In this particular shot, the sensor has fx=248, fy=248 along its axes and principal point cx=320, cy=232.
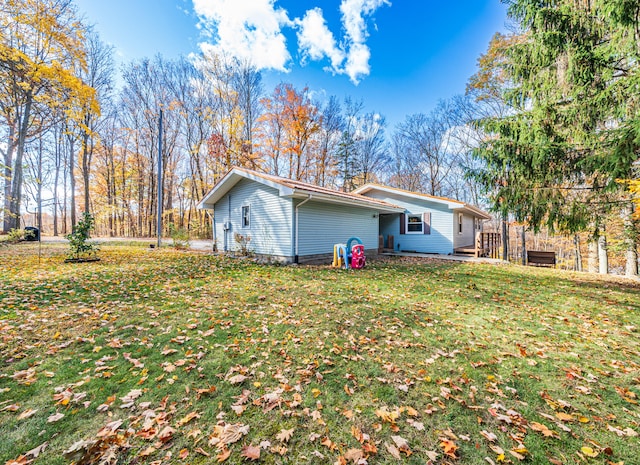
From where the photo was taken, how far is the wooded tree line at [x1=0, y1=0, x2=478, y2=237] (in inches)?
790

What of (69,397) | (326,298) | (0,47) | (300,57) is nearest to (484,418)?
(326,298)

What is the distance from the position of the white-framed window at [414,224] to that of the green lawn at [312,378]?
908cm

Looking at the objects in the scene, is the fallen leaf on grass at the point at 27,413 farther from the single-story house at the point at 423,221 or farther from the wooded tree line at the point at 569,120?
the single-story house at the point at 423,221

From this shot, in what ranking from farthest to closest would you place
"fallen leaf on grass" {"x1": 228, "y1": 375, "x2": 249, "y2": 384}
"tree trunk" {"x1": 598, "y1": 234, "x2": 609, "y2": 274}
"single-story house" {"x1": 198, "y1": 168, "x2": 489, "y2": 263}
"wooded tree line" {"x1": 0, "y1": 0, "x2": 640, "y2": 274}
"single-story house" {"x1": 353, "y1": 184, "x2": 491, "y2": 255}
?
"single-story house" {"x1": 353, "y1": 184, "x2": 491, "y2": 255}
"tree trunk" {"x1": 598, "y1": 234, "x2": 609, "y2": 274}
"single-story house" {"x1": 198, "y1": 168, "x2": 489, "y2": 263}
"wooded tree line" {"x1": 0, "y1": 0, "x2": 640, "y2": 274}
"fallen leaf on grass" {"x1": 228, "y1": 375, "x2": 249, "y2": 384}

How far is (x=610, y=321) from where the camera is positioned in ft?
13.9

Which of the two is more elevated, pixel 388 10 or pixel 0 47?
pixel 388 10

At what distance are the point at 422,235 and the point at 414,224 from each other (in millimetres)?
791

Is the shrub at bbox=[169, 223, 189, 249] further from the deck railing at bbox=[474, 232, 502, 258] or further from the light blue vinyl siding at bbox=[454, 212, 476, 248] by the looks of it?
the deck railing at bbox=[474, 232, 502, 258]

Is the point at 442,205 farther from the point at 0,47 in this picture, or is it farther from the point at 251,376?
the point at 0,47

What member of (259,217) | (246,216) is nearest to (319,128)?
(246,216)

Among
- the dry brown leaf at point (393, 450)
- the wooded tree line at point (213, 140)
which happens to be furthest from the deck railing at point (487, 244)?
the dry brown leaf at point (393, 450)

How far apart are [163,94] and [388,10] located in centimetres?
1894

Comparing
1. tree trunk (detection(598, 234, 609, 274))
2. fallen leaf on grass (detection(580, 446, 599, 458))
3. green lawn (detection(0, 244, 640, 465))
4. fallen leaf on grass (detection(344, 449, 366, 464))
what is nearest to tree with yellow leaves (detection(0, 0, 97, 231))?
green lawn (detection(0, 244, 640, 465))

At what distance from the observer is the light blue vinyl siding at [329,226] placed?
960 centimetres
